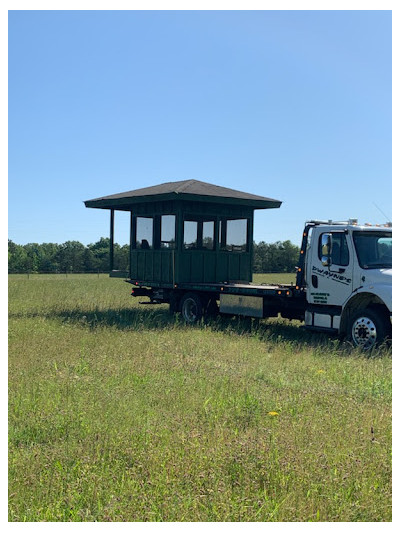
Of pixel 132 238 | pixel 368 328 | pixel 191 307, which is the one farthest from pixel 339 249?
pixel 132 238

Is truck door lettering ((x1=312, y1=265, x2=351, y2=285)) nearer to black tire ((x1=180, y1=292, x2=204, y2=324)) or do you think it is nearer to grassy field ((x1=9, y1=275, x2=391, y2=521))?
grassy field ((x1=9, y1=275, x2=391, y2=521))

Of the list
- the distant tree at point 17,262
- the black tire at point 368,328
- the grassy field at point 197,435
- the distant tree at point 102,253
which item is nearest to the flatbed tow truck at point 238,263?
the black tire at point 368,328

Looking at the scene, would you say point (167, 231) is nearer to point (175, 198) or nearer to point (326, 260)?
point (175, 198)

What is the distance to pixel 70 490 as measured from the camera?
451 centimetres

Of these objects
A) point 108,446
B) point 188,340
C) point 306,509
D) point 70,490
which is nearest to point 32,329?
point 188,340

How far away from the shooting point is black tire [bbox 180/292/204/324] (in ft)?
50.8

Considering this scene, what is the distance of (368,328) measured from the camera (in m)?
10.7

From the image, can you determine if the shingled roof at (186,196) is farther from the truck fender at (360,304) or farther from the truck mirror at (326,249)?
the truck fender at (360,304)

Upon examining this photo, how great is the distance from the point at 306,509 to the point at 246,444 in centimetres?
108

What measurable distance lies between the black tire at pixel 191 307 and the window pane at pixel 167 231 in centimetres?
157

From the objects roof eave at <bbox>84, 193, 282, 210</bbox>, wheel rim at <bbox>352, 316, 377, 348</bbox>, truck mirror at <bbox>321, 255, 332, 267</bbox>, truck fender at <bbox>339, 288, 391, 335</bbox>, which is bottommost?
wheel rim at <bbox>352, 316, 377, 348</bbox>

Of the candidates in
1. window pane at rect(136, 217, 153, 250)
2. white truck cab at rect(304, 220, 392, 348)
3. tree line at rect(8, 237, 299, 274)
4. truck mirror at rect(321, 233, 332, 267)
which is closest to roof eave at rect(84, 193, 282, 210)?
window pane at rect(136, 217, 153, 250)

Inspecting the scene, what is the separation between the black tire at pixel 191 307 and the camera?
15.5 m

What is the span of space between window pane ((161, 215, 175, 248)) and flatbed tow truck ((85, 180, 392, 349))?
0.03 metres
